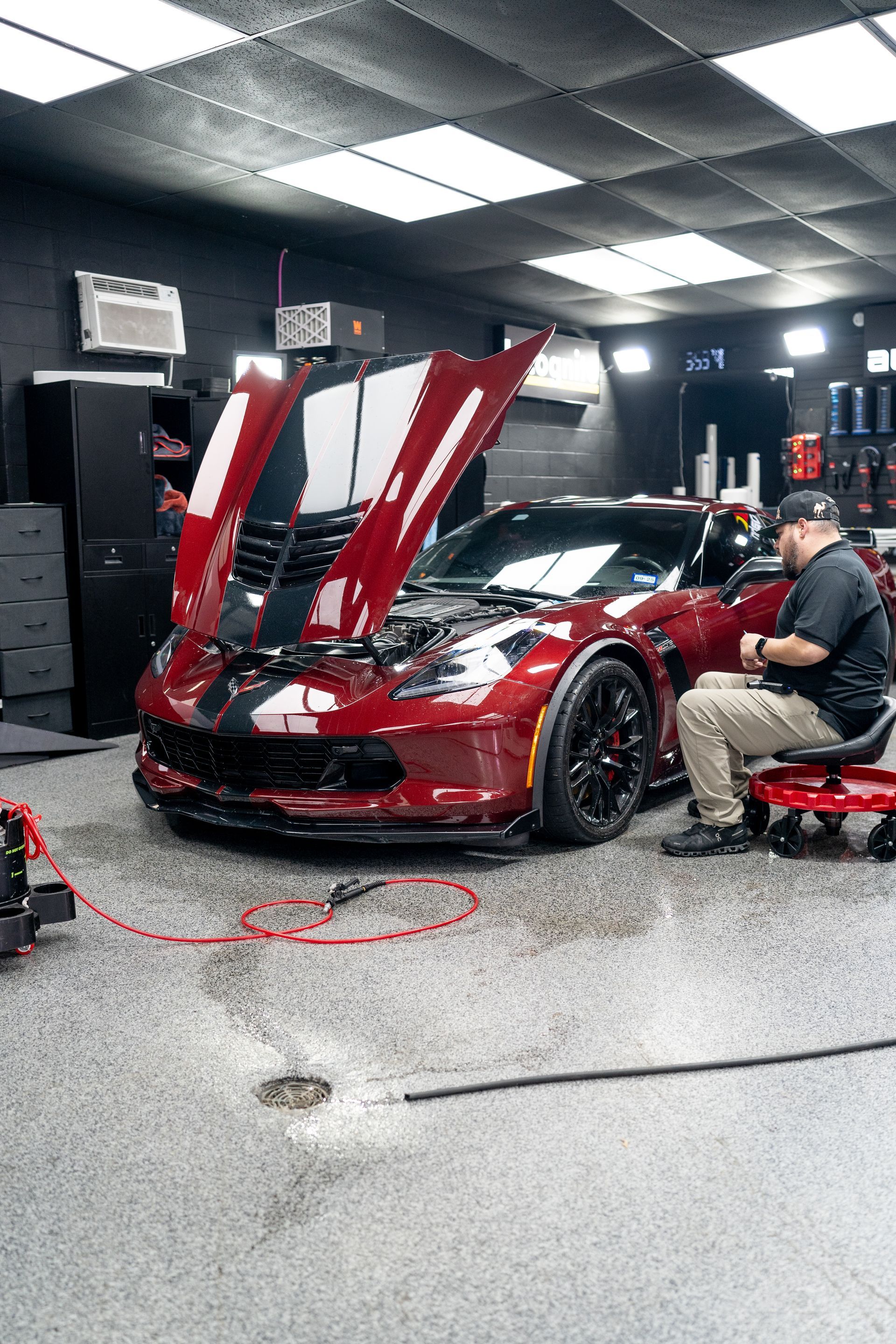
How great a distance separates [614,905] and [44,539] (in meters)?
3.94

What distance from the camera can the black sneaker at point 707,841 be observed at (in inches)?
142

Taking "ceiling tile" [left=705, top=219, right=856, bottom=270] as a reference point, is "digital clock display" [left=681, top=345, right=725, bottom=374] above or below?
below

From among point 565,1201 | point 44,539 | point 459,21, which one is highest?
point 459,21

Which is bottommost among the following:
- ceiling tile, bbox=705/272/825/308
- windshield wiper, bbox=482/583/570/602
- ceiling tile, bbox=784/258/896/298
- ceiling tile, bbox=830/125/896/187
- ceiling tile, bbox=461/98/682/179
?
windshield wiper, bbox=482/583/570/602

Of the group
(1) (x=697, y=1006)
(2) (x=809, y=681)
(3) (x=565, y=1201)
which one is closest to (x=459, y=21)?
(2) (x=809, y=681)

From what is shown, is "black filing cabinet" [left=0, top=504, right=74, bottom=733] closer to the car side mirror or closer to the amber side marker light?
the amber side marker light

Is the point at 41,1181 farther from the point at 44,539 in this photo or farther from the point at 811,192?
the point at 811,192

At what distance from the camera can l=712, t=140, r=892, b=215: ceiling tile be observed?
607 cm

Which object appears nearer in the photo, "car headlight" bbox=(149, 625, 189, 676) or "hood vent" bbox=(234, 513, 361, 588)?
"hood vent" bbox=(234, 513, 361, 588)

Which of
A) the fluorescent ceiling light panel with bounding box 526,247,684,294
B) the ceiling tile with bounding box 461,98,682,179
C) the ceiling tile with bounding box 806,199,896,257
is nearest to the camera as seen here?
the ceiling tile with bounding box 461,98,682,179

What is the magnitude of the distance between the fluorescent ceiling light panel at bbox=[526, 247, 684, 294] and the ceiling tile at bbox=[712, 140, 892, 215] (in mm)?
1666

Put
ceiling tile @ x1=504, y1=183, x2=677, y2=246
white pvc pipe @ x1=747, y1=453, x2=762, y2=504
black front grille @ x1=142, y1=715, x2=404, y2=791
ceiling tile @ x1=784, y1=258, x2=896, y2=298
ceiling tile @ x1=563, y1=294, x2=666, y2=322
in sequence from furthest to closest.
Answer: white pvc pipe @ x1=747, y1=453, x2=762, y2=504 → ceiling tile @ x1=563, y1=294, x2=666, y2=322 → ceiling tile @ x1=784, y1=258, x2=896, y2=298 → ceiling tile @ x1=504, y1=183, x2=677, y2=246 → black front grille @ x1=142, y1=715, x2=404, y2=791

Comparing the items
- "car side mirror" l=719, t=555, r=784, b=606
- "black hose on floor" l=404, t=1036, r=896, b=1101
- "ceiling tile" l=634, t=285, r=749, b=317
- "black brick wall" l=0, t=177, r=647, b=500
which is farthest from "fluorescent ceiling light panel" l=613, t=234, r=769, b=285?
"black hose on floor" l=404, t=1036, r=896, b=1101

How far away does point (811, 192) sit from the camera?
679cm
